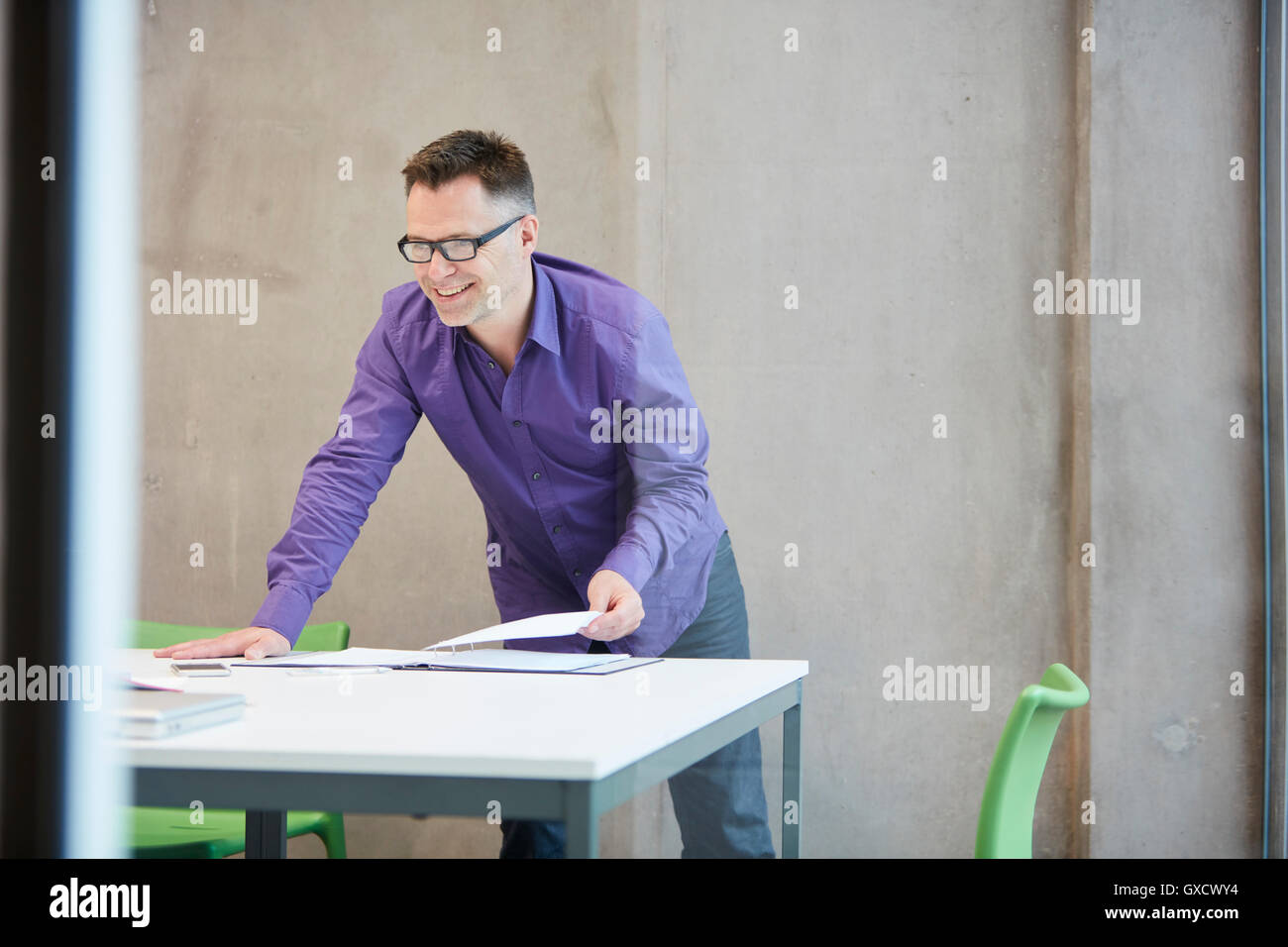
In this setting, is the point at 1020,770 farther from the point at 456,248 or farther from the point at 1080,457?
the point at 1080,457

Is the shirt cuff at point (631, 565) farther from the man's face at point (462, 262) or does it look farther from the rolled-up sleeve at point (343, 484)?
the man's face at point (462, 262)

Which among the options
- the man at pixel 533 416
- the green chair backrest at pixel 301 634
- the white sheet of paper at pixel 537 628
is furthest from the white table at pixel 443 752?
the green chair backrest at pixel 301 634

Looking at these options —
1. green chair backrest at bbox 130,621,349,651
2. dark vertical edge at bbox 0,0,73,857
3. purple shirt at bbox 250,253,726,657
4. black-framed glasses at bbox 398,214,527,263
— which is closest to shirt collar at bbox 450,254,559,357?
purple shirt at bbox 250,253,726,657

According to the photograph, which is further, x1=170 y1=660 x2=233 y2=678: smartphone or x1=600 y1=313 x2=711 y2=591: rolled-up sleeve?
x1=600 y1=313 x2=711 y2=591: rolled-up sleeve

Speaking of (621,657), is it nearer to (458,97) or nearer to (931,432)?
(931,432)

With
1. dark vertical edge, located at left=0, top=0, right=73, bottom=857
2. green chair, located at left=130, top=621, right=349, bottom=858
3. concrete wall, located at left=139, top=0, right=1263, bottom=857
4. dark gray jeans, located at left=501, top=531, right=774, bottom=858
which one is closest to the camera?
dark vertical edge, located at left=0, top=0, right=73, bottom=857

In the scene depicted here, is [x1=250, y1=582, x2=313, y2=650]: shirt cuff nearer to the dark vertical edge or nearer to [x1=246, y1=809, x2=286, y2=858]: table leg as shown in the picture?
[x1=246, y1=809, x2=286, y2=858]: table leg

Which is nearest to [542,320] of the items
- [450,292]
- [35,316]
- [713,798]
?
[450,292]

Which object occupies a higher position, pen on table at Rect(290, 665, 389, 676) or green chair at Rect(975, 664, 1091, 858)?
pen on table at Rect(290, 665, 389, 676)

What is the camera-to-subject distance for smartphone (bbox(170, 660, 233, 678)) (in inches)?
54.9

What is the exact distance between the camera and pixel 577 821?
85cm

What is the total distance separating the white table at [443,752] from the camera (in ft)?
2.86

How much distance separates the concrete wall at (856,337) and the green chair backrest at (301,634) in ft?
1.44
